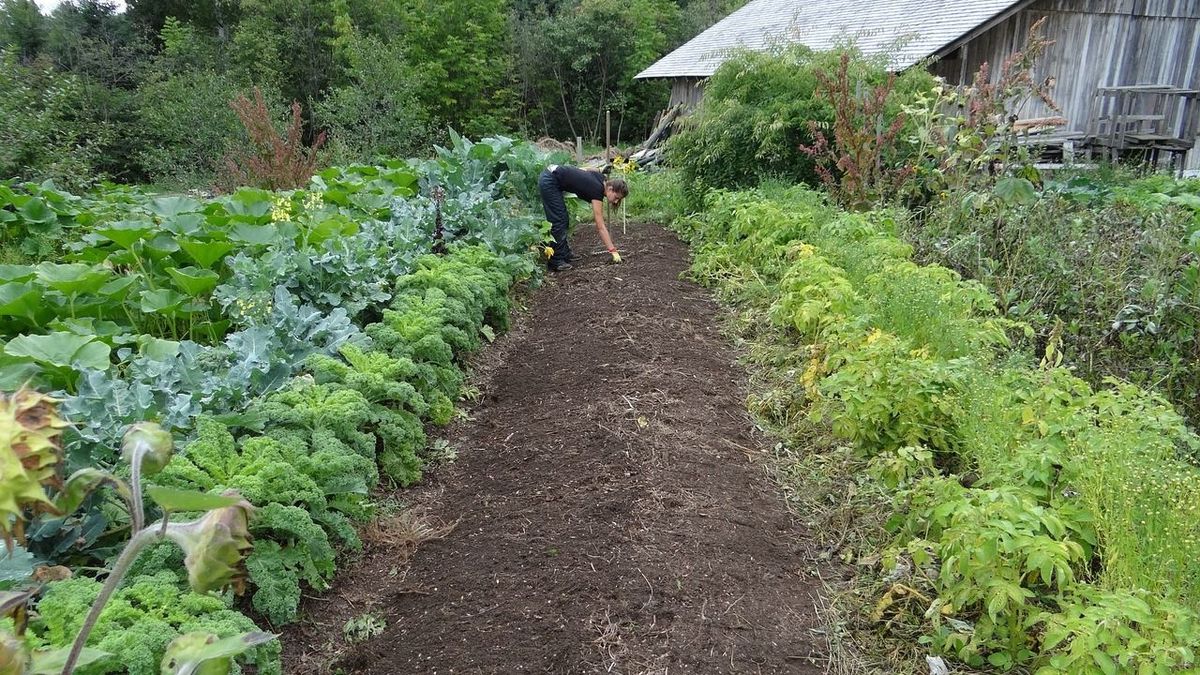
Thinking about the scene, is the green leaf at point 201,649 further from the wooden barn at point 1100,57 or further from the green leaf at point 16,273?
the wooden barn at point 1100,57

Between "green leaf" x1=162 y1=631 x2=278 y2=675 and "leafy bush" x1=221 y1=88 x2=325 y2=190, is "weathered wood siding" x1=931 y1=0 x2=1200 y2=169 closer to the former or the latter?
"leafy bush" x1=221 y1=88 x2=325 y2=190

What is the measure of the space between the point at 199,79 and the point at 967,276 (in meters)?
17.1

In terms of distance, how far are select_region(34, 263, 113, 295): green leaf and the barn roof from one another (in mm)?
8820

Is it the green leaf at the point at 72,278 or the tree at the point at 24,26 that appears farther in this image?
the tree at the point at 24,26

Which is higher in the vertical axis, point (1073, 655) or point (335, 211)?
point (335, 211)

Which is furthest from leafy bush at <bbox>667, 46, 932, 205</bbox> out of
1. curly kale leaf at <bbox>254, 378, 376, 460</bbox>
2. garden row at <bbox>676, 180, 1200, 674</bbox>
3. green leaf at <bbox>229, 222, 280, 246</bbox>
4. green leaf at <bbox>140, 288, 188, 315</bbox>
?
curly kale leaf at <bbox>254, 378, 376, 460</bbox>

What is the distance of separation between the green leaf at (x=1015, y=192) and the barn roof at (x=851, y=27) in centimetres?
529

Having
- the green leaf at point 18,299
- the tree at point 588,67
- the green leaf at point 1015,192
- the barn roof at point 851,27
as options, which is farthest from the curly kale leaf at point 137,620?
the tree at point 588,67

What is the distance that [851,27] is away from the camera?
49.0 feet

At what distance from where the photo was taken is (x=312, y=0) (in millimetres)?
21047

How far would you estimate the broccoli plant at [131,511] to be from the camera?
67 centimetres

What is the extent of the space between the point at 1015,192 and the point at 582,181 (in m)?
3.86

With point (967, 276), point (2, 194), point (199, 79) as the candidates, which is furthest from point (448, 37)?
point (967, 276)

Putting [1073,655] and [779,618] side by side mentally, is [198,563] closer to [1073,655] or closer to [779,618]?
[1073,655]
